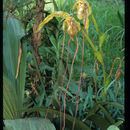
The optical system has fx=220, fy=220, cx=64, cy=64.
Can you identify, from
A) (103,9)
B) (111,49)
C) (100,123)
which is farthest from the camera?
(103,9)

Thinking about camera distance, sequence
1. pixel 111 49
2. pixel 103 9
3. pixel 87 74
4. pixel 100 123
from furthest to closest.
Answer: pixel 103 9 < pixel 111 49 < pixel 87 74 < pixel 100 123

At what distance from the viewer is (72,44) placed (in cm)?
98

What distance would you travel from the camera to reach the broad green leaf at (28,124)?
0.59 meters

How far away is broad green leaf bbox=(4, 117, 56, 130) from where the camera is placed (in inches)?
23.3

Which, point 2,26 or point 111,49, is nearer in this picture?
point 2,26

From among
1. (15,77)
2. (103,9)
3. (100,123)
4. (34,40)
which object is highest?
(103,9)

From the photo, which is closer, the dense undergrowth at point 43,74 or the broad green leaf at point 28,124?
the broad green leaf at point 28,124

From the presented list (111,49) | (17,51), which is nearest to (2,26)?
(17,51)

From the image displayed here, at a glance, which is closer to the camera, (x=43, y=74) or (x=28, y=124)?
(x=28, y=124)

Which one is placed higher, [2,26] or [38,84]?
[2,26]

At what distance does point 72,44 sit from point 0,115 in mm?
441

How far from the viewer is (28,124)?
0.61 meters

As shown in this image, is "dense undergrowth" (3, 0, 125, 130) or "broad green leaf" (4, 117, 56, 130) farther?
"dense undergrowth" (3, 0, 125, 130)
